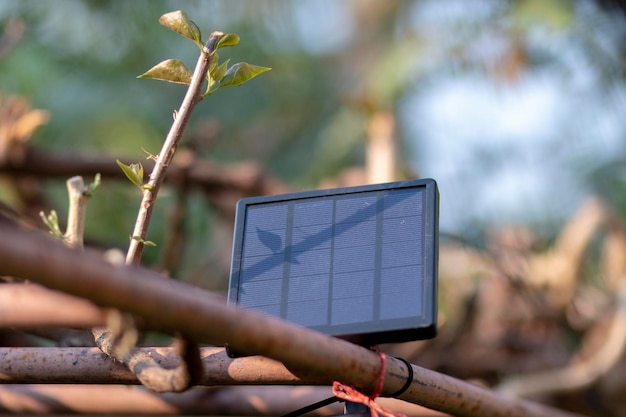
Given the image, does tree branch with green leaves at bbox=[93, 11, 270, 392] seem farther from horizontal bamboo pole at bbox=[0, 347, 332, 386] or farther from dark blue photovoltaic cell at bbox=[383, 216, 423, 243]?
dark blue photovoltaic cell at bbox=[383, 216, 423, 243]

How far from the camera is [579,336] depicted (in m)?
2.65

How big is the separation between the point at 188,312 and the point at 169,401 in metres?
0.58

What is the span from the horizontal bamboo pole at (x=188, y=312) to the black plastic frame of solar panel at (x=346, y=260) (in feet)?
0.13

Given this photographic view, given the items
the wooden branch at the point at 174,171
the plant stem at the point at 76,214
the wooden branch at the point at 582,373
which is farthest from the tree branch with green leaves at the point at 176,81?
the wooden branch at the point at 582,373

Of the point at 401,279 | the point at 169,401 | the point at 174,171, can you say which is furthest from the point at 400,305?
the point at 174,171

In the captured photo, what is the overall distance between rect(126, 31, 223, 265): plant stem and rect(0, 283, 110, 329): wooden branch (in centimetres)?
19

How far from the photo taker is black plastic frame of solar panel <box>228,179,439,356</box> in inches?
27.4

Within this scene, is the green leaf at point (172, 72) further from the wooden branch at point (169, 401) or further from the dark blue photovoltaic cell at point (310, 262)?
the wooden branch at point (169, 401)

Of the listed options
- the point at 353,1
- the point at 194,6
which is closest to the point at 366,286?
the point at 194,6

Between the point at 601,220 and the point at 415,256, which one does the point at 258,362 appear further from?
the point at 601,220

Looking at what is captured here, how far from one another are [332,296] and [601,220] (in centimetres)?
190

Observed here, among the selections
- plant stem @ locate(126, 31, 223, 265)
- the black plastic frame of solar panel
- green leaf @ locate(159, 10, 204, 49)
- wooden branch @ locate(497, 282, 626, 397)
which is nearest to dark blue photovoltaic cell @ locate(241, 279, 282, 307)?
the black plastic frame of solar panel

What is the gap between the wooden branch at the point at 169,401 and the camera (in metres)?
1.04

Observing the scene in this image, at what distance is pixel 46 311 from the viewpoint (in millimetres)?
540
